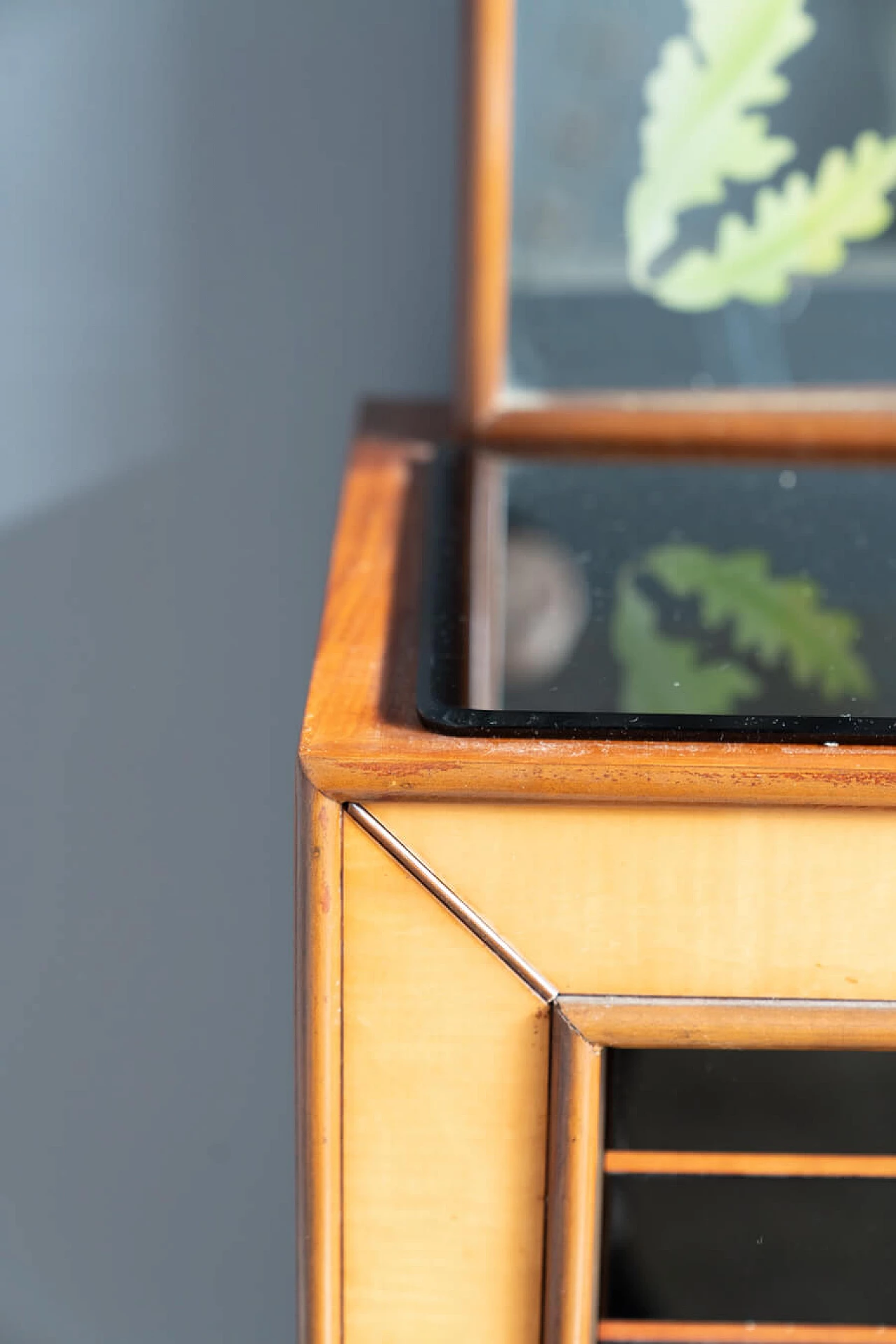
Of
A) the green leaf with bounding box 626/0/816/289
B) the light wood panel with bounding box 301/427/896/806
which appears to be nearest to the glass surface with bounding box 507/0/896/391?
the green leaf with bounding box 626/0/816/289

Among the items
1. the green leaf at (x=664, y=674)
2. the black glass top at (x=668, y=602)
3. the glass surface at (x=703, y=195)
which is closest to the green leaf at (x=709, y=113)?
the glass surface at (x=703, y=195)

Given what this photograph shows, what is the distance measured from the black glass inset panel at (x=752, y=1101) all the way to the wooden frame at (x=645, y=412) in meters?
0.39

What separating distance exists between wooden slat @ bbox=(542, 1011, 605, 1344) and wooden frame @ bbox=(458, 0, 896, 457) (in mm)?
404

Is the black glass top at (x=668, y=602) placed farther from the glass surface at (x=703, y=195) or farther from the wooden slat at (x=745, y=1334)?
the wooden slat at (x=745, y=1334)

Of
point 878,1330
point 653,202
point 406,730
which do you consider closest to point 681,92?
point 653,202

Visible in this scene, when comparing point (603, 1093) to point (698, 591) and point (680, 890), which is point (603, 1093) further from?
point (698, 591)

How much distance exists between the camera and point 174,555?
Answer: 93cm

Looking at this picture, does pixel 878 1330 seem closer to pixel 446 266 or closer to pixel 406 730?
pixel 406 730

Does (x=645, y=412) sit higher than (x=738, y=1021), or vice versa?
(x=645, y=412)

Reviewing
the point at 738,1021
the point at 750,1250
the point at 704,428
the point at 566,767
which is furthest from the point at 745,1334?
the point at 704,428

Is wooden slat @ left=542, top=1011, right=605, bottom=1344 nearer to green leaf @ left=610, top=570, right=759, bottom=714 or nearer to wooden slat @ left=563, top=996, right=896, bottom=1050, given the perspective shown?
wooden slat @ left=563, top=996, right=896, bottom=1050

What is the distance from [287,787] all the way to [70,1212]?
14.6 inches

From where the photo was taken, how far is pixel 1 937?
3.28 feet

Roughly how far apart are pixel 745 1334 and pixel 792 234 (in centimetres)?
56
